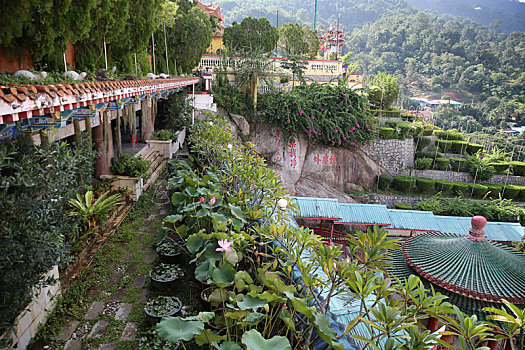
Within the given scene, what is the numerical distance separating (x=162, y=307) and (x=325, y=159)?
14281mm

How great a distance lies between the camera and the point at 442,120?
3959 cm

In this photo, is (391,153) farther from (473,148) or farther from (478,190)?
(473,148)

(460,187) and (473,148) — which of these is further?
(473,148)

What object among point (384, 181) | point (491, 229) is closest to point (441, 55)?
point (384, 181)

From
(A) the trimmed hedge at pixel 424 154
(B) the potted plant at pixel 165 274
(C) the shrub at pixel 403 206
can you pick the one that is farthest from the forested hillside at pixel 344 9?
(B) the potted plant at pixel 165 274

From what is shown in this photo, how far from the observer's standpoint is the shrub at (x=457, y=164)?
63.0 ft

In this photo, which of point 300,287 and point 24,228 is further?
point 24,228

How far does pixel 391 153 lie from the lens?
18234mm

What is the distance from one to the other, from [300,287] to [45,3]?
17.9ft

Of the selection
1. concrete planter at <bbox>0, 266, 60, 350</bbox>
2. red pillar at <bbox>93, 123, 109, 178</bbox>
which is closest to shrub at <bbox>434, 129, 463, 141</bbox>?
red pillar at <bbox>93, 123, 109, 178</bbox>

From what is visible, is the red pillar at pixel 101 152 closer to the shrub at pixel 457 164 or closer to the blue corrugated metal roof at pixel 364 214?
the blue corrugated metal roof at pixel 364 214

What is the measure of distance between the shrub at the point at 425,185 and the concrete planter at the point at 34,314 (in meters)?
17.4

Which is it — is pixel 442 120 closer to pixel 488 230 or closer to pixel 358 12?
pixel 488 230

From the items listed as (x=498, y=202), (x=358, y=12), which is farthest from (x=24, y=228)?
(x=358, y=12)
